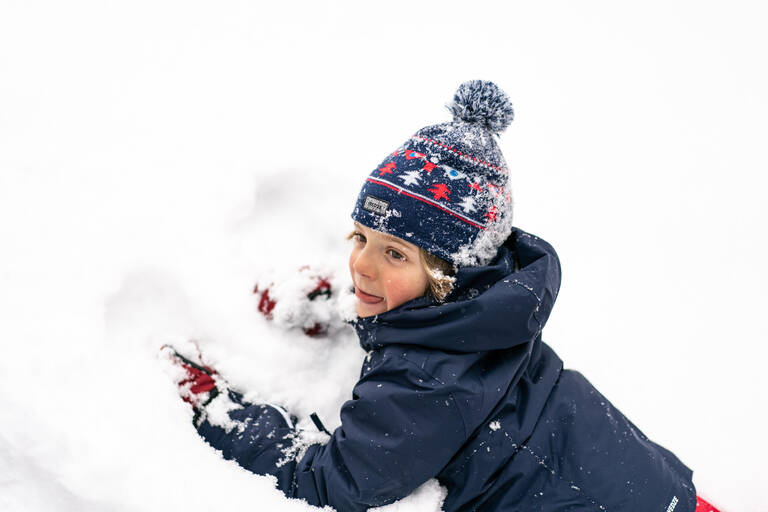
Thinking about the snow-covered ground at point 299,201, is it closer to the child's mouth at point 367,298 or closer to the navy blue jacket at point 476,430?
the navy blue jacket at point 476,430

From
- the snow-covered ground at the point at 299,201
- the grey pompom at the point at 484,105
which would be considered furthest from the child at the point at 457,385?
the snow-covered ground at the point at 299,201

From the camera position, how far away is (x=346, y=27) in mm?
2418

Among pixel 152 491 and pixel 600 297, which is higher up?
pixel 600 297

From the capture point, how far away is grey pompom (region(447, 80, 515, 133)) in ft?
4.37

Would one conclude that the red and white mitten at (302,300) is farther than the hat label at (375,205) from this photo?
Yes

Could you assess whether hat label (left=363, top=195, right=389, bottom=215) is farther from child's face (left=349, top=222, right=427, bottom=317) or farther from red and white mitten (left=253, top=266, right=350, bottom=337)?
red and white mitten (left=253, top=266, right=350, bottom=337)

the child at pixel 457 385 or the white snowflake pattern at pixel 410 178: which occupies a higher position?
the white snowflake pattern at pixel 410 178

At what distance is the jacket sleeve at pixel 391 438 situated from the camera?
1.16 meters

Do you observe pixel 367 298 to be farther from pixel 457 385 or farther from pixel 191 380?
pixel 191 380

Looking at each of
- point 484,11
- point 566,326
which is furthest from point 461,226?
point 484,11

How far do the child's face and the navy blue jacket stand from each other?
0.04m

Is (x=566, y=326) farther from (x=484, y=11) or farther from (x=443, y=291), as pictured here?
(x=484, y=11)

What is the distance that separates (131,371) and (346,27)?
188 cm

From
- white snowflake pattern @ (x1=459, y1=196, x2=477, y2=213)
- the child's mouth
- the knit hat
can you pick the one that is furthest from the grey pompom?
the child's mouth
